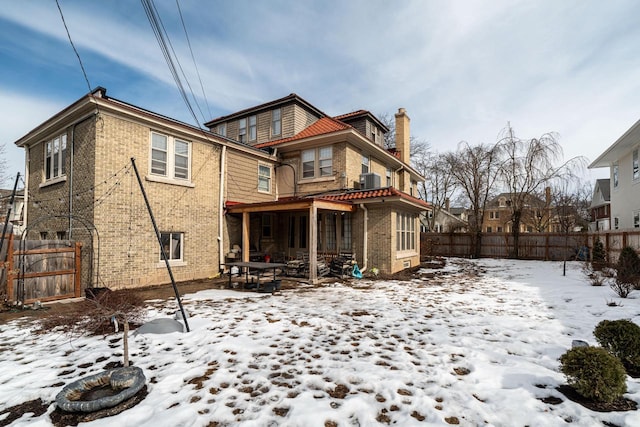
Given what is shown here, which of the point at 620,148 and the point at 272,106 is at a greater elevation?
the point at 272,106

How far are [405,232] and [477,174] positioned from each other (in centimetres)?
1371

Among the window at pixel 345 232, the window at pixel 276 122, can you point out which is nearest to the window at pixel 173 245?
the window at pixel 345 232

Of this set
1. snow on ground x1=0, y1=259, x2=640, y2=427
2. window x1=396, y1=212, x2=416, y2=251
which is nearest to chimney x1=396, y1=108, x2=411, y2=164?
window x1=396, y1=212, x2=416, y2=251

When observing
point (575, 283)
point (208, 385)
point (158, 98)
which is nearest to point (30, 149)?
point (158, 98)

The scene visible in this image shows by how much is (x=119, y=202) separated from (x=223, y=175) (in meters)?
4.08

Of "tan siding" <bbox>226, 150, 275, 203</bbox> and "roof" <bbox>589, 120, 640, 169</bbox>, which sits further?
"roof" <bbox>589, 120, 640, 169</bbox>

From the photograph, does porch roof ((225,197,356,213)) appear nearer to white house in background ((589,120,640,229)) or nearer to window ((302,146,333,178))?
window ((302,146,333,178))

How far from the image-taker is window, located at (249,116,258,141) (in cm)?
1847

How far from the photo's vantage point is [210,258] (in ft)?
39.8

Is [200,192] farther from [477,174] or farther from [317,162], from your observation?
[477,174]

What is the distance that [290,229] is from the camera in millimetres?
15039

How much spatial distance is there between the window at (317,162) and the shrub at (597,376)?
456 inches

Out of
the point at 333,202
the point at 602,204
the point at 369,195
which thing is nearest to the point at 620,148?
the point at 369,195

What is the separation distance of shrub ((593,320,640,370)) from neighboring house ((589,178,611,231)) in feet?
126
